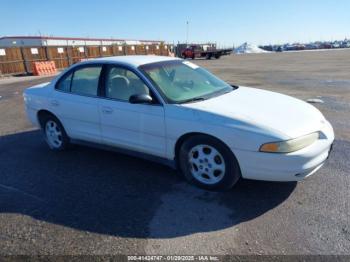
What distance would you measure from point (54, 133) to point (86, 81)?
1199 millimetres

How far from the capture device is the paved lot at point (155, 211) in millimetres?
2896

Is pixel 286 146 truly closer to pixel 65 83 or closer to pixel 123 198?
pixel 123 198

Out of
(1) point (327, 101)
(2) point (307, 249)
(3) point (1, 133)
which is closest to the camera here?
(2) point (307, 249)

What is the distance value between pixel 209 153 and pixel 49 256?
6.37 feet

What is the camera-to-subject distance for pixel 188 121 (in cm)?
370

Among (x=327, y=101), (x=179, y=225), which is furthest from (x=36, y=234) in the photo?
(x=327, y=101)

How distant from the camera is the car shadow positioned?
3246mm

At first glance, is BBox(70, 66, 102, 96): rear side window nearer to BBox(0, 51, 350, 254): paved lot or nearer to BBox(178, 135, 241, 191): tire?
BBox(0, 51, 350, 254): paved lot

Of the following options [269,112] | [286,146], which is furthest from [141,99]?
[286,146]

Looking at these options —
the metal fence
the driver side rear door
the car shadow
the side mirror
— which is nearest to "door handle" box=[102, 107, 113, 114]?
the driver side rear door

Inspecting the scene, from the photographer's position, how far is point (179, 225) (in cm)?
321

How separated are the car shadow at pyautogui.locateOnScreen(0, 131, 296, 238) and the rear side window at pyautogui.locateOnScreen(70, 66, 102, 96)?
1.06 meters

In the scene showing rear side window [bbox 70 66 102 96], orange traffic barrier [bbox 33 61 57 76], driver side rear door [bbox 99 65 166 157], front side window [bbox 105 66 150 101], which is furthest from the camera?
orange traffic barrier [bbox 33 61 57 76]

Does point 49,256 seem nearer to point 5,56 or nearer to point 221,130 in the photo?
point 221,130
